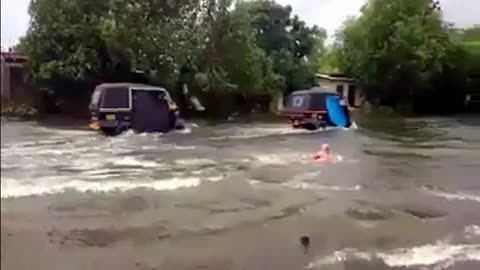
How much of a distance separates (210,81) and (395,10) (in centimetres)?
57

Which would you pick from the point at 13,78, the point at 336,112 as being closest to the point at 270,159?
the point at 336,112

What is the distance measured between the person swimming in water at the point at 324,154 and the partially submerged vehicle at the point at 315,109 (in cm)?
22

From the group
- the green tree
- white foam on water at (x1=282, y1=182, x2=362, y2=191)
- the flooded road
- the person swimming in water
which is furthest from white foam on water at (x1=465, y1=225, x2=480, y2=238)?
the green tree

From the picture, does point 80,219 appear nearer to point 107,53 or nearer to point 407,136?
point 107,53

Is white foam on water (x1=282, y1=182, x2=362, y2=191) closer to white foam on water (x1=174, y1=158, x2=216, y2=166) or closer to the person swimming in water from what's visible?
the person swimming in water

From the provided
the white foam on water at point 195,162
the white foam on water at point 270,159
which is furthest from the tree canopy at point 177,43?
the white foam on water at point 270,159

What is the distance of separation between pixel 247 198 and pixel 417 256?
0.66 meters

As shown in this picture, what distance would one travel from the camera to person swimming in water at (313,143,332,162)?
86.3 inches

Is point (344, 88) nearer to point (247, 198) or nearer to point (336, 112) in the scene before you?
point (336, 112)

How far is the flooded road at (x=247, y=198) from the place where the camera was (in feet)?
5.26

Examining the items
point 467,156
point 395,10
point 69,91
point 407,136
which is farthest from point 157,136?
point 467,156

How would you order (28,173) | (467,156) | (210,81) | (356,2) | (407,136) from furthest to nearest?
1. (467,156)
2. (407,136)
3. (356,2)
4. (210,81)
5. (28,173)

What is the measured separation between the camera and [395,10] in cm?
189

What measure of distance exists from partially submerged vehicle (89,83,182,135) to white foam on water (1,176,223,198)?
0.18 meters
